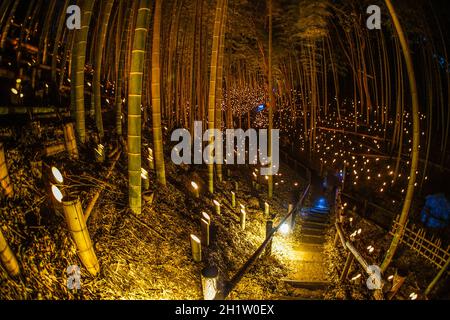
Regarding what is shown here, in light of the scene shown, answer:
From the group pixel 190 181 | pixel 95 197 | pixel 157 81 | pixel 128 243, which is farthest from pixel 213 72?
pixel 128 243

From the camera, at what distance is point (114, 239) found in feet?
10.9

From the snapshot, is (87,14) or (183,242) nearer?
(87,14)

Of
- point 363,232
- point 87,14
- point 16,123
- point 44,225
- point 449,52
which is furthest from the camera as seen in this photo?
point 449,52

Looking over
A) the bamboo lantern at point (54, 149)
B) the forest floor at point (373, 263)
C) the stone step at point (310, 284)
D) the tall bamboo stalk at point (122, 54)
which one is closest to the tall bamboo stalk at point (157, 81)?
the tall bamboo stalk at point (122, 54)

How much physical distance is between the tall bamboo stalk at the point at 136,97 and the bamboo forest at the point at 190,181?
18mm

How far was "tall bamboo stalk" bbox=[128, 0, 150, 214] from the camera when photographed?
3.21 meters

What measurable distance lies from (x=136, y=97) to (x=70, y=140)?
48.3 inches

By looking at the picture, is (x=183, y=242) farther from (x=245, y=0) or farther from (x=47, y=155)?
(x=245, y=0)

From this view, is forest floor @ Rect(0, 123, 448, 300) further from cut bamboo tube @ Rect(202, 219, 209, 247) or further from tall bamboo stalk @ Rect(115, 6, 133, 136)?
tall bamboo stalk @ Rect(115, 6, 133, 136)

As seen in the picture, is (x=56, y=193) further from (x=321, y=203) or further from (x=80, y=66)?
(x=321, y=203)

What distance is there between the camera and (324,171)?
1327 centimetres
